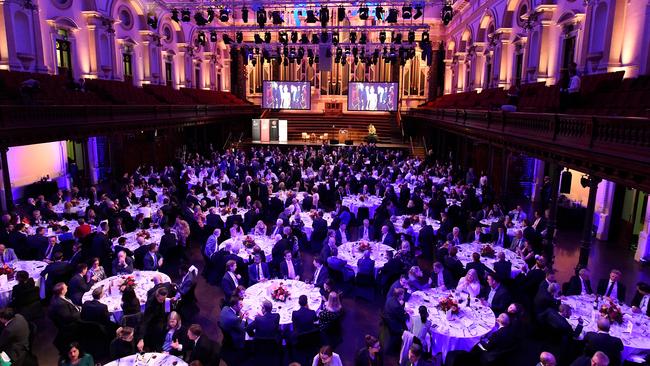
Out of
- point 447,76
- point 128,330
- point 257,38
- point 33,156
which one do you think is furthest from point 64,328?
point 447,76

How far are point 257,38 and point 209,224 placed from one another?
1519 cm

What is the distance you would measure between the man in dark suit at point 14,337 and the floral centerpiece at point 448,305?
5959mm

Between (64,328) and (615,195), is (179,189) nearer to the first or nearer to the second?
(64,328)

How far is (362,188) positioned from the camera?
15883 mm

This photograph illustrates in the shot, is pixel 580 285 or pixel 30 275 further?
pixel 30 275

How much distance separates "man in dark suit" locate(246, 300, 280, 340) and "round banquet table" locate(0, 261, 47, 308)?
4303 millimetres

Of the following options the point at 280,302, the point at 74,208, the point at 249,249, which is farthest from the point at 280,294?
the point at 74,208

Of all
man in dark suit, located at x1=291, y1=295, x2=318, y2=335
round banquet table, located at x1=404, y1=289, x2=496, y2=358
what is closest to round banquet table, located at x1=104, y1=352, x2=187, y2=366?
man in dark suit, located at x1=291, y1=295, x2=318, y2=335

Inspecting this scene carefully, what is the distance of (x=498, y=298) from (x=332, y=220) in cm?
529

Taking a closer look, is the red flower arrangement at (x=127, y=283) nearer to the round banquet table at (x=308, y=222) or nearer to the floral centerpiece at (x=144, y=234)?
the floral centerpiece at (x=144, y=234)

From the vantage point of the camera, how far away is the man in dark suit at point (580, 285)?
7724 millimetres

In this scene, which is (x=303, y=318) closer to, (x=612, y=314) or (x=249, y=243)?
(x=249, y=243)

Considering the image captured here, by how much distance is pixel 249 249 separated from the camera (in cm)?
963

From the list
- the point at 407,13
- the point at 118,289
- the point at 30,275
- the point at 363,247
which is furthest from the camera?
the point at 407,13
